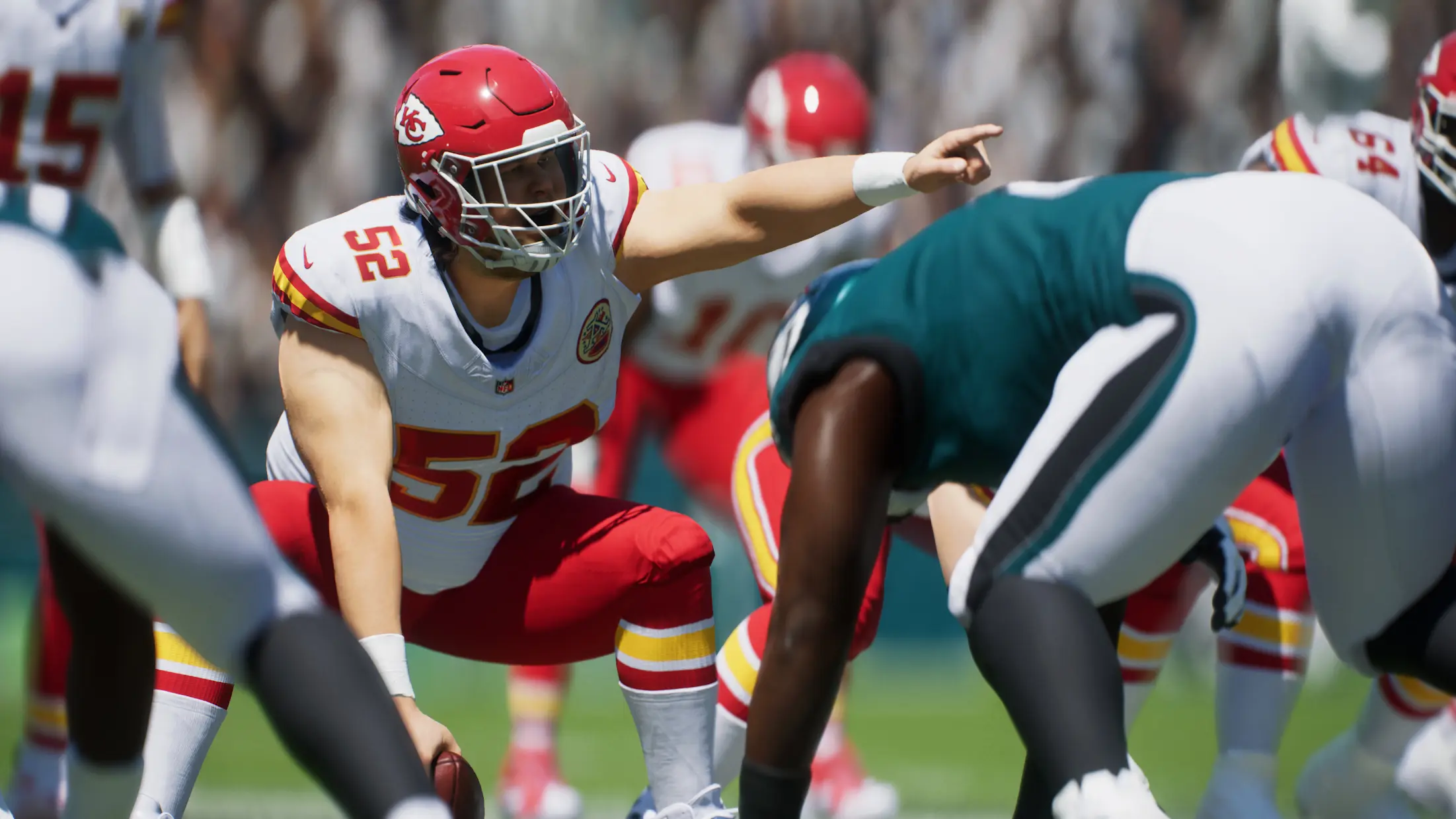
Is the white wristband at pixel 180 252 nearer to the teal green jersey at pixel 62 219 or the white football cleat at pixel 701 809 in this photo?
the white football cleat at pixel 701 809

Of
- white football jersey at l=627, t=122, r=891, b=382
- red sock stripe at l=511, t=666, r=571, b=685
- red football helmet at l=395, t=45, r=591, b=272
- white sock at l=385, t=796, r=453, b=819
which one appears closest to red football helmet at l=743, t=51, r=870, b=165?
white football jersey at l=627, t=122, r=891, b=382

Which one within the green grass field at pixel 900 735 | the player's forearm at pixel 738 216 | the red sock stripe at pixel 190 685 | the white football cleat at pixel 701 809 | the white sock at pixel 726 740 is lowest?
the green grass field at pixel 900 735

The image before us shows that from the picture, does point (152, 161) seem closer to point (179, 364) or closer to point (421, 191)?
point (421, 191)

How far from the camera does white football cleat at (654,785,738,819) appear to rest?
2.75 meters

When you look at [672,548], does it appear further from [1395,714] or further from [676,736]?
[1395,714]

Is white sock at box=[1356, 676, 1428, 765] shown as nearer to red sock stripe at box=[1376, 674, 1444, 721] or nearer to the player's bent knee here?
red sock stripe at box=[1376, 674, 1444, 721]

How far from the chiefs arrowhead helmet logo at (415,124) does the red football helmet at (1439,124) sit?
1.77 metres

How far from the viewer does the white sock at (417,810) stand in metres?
1.77

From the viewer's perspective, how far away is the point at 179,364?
1.84 m

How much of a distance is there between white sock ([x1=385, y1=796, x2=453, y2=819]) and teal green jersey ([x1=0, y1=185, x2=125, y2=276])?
0.61 metres

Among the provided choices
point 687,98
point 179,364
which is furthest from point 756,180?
point 687,98

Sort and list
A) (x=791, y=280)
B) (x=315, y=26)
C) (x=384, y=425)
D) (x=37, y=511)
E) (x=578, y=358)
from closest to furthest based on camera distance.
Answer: (x=37, y=511)
(x=384, y=425)
(x=578, y=358)
(x=791, y=280)
(x=315, y=26)

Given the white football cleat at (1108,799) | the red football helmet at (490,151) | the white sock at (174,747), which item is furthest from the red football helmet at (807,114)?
the white football cleat at (1108,799)

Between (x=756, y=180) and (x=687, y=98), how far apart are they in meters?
5.33
